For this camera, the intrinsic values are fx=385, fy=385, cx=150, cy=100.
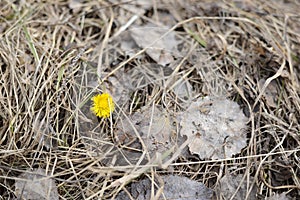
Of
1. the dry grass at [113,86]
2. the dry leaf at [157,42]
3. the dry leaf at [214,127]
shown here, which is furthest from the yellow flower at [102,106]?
the dry leaf at [157,42]

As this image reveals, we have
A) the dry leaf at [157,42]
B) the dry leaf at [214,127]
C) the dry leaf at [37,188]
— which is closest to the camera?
the dry leaf at [37,188]

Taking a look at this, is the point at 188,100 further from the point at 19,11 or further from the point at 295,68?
the point at 19,11

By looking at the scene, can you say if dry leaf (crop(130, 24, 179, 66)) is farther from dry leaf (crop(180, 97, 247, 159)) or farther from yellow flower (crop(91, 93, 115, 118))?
yellow flower (crop(91, 93, 115, 118))

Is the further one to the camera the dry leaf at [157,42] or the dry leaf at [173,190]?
the dry leaf at [157,42]

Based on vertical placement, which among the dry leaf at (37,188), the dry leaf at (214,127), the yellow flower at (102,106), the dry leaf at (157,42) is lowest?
the dry leaf at (37,188)

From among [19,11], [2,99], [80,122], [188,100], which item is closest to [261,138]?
[188,100]

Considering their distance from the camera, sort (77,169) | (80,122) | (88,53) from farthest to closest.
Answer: (88,53) < (80,122) < (77,169)

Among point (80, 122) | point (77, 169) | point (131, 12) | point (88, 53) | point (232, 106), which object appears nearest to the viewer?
point (77, 169)

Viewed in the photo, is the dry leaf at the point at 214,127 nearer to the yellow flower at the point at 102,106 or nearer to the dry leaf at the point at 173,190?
the dry leaf at the point at 173,190
